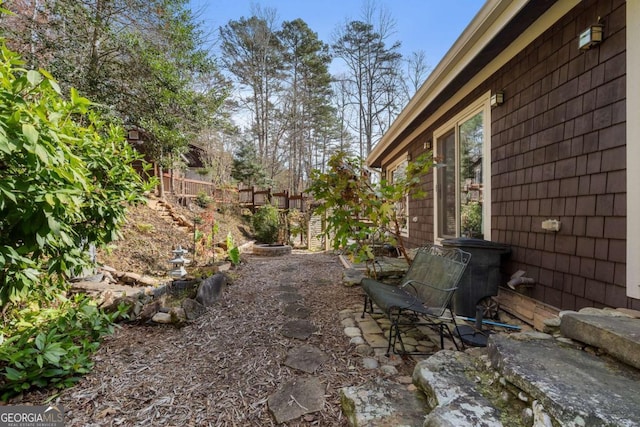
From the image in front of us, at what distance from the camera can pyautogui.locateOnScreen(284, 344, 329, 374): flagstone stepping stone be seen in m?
2.15

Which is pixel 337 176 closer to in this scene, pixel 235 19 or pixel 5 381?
pixel 5 381

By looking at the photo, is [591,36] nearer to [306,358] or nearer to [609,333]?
[609,333]

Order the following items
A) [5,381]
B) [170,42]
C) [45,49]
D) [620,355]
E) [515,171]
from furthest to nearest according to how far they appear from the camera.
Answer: [170,42] → [45,49] → [515,171] → [5,381] → [620,355]

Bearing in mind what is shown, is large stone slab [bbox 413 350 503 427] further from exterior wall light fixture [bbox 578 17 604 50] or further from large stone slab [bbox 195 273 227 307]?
large stone slab [bbox 195 273 227 307]

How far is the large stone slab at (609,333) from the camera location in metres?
1.28

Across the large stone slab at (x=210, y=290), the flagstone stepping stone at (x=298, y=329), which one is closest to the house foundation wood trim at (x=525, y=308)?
the flagstone stepping stone at (x=298, y=329)

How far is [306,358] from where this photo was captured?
2275mm

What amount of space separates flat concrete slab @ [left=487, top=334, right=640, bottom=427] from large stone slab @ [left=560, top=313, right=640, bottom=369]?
62 mm

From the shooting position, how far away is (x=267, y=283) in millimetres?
4645

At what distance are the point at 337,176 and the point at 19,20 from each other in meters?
5.98

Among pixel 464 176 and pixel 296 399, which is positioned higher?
pixel 464 176

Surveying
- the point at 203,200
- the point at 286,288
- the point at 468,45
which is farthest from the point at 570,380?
the point at 203,200

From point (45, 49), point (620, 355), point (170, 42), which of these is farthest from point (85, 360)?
point (170, 42)

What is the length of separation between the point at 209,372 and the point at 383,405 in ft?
4.23
